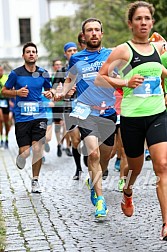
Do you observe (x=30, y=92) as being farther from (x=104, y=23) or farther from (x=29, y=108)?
(x=104, y=23)

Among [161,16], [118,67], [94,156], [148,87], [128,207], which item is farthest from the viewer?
[161,16]

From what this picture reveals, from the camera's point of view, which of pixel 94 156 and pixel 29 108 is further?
pixel 29 108

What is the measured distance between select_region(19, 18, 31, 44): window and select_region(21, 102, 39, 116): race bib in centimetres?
4669

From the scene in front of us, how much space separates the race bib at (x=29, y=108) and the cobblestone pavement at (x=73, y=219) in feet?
3.62

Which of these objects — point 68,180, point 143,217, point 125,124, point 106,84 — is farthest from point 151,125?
point 68,180

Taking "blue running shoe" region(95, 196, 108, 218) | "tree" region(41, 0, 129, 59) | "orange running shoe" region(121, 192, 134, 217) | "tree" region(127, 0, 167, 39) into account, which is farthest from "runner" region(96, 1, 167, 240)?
"tree" region(41, 0, 129, 59)

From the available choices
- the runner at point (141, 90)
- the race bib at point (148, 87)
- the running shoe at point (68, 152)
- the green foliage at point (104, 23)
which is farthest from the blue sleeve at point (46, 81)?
the running shoe at point (68, 152)

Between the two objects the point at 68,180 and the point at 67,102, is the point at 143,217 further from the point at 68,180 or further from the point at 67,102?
the point at 67,102

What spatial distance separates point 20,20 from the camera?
55.0 meters

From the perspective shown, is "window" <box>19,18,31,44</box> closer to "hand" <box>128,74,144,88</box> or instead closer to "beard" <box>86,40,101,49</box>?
"beard" <box>86,40,101,49</box>

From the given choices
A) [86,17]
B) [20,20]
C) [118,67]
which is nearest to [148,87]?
[118,67]

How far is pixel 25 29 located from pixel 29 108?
155 ft

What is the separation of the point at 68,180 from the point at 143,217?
10.8 feet

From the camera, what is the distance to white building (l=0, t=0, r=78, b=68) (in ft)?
176
